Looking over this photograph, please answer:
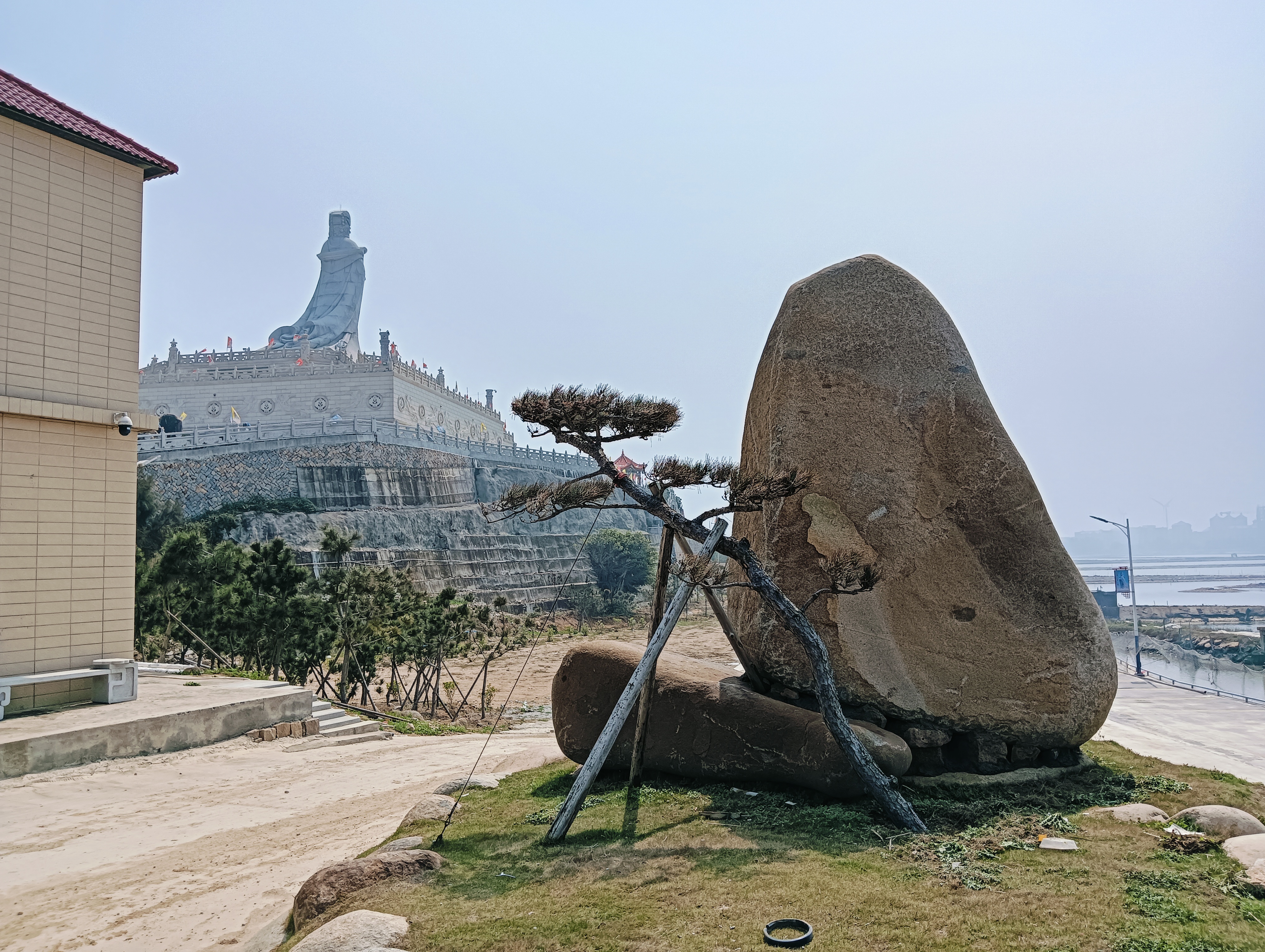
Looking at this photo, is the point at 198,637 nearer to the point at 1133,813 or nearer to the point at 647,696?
the point at 647,696

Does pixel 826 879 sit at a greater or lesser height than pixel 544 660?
greater

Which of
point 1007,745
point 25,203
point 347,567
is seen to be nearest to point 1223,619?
point 347,567

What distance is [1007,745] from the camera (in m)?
8.93

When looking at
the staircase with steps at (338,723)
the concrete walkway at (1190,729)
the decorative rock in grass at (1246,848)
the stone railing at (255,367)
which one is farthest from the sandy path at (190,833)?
the stone railing at (255,367)

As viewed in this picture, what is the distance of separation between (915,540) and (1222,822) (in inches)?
137

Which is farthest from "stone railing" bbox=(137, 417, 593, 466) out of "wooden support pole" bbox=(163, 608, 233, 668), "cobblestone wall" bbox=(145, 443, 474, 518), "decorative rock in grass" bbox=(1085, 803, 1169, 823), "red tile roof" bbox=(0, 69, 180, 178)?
"decorative rock in grass" bbox=(1085, 803, 1169, 823)

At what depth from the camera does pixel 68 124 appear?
1477 cm

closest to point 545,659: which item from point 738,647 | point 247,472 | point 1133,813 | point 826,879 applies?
point 247,472

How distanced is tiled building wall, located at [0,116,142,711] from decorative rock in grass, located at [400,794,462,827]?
8856 millimetres

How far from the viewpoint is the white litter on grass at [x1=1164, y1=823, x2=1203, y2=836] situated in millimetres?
6605

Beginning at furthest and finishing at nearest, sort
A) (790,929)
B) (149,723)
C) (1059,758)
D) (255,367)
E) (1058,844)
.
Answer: (255,367) → (149,723) → (1059,758) → (1058,844) → (790,929)

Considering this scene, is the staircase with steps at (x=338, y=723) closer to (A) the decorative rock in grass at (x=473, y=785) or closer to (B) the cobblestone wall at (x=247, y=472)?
(A) the decorative rock in grass at (x=473, y=785)

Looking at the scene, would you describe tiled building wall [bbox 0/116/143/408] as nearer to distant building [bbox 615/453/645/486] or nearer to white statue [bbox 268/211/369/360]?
distant building [bbox 615/453/645/486]

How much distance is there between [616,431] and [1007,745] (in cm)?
506
